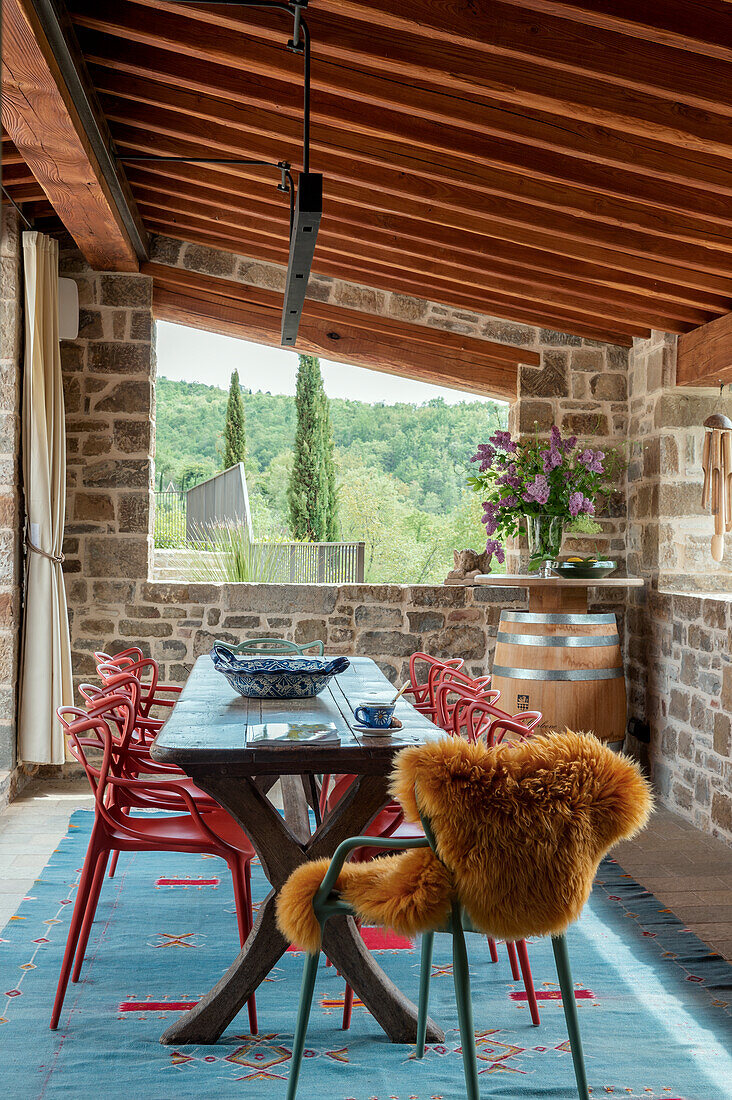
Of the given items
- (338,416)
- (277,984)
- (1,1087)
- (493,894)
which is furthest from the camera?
(338,416)

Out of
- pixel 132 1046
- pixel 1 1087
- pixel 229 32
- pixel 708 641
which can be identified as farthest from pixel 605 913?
pixel 229 32

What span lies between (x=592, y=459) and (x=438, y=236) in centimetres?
150

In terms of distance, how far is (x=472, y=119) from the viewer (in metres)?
3.45

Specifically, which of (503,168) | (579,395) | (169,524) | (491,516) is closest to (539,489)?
(491,516)

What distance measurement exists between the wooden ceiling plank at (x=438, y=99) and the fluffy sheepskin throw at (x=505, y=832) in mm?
2167

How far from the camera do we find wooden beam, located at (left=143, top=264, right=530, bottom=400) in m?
6.08

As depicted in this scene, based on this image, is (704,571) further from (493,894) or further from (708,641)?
(493,894)

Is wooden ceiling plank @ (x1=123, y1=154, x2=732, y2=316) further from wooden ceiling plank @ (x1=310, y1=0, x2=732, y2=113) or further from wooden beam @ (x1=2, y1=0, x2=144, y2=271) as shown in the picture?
wooden ceiling plank @ (x1=310, y1=0, x2=732, y2=113)

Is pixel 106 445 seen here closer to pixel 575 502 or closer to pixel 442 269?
pixel 442 269

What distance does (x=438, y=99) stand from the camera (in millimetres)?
3426

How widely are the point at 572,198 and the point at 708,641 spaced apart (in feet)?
7.16

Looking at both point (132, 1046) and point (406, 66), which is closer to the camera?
point (132, 1046)

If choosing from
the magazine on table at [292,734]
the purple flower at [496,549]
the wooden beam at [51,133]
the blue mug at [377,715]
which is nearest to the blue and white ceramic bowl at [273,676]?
the magazine on table at [292,734]

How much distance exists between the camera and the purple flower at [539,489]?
5.42 m
